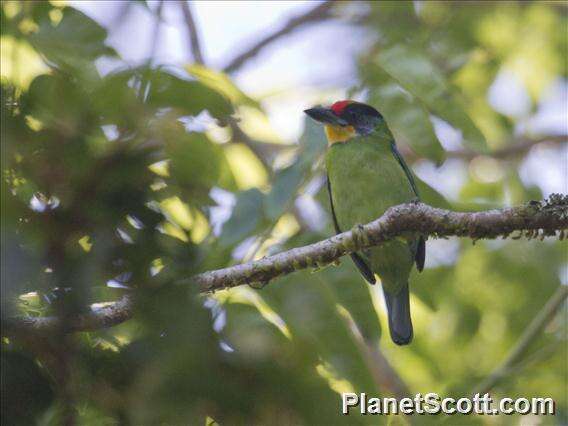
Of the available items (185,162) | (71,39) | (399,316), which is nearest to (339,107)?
(399,316)

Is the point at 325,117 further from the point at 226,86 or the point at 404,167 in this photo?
the point at 226,86

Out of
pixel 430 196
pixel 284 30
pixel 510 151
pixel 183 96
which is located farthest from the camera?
pixel 284 30

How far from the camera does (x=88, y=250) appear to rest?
1.07 metres

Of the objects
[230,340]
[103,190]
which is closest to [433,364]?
[230,340]

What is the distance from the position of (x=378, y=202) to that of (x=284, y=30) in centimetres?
303

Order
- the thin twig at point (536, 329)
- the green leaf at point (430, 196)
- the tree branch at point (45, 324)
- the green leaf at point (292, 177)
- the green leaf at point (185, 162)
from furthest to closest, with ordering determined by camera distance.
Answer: the thin twig at point (536, 329) < the green leaf at point (430, 196) < the green leaf at point (292, 177) < the green leaf at point (185, 162) < the tree branch at point (45, 324)

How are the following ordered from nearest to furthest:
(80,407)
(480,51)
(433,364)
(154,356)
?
(154,356), (80,407), (433,364), (480,51)

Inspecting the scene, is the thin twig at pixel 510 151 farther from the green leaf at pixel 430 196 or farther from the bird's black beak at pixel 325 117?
the green leaf at pixel 430 196

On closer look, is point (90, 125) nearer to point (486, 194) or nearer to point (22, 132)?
point (22, 132)

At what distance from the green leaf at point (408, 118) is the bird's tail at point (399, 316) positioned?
1.09 m

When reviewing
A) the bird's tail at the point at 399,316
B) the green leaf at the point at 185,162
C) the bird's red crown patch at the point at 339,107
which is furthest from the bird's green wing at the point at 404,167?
the green leaf at the point at 185,162

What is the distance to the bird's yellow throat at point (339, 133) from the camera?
182 inches

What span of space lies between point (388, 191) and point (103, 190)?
317cm

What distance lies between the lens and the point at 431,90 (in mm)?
3285
